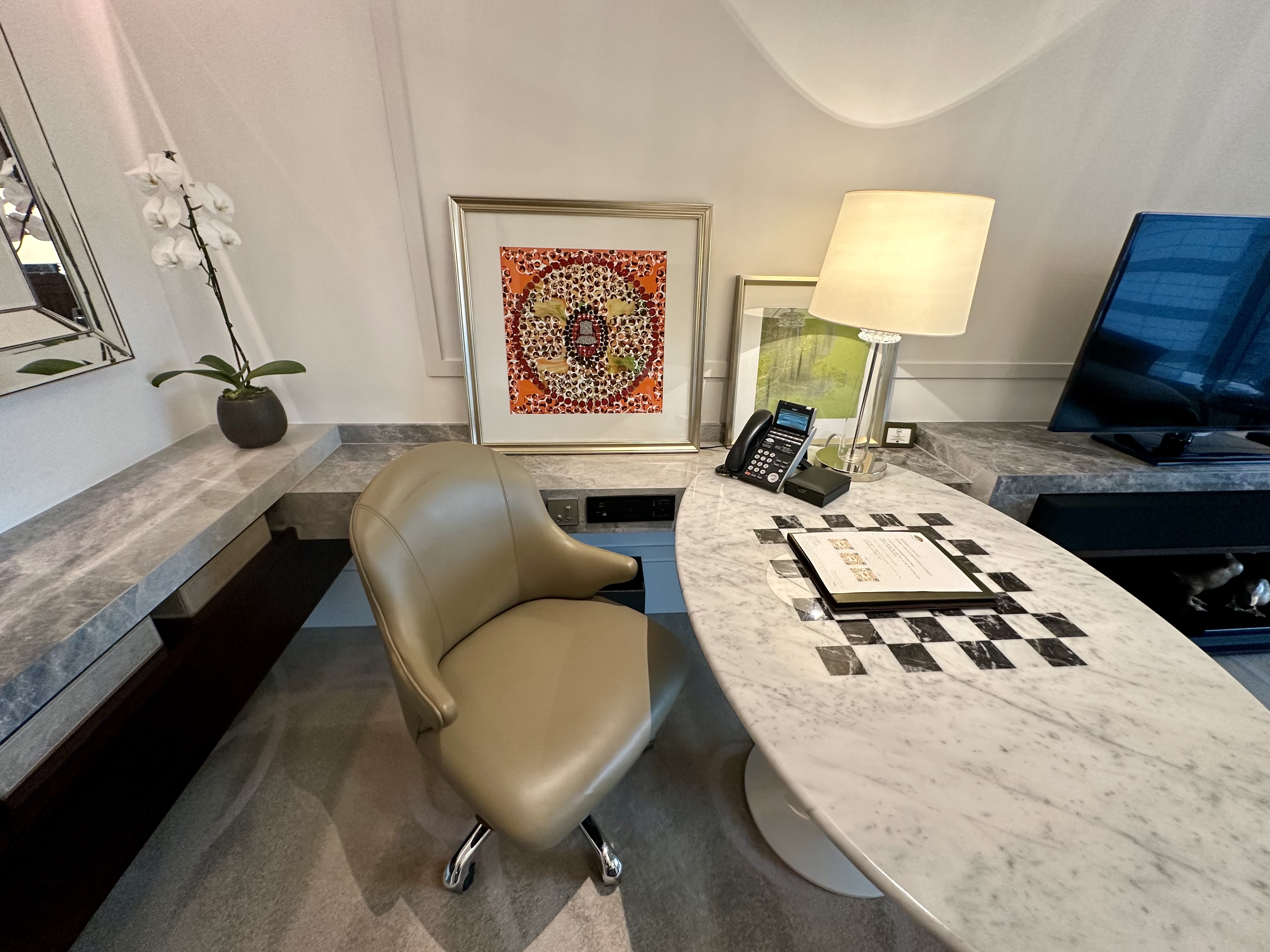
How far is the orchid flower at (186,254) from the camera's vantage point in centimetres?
120

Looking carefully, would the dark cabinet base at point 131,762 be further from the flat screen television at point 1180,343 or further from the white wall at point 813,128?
the flat screen television at point 1180,343

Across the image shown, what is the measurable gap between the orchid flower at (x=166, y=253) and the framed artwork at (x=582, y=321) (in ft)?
2.10

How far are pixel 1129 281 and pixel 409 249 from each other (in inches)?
80.7

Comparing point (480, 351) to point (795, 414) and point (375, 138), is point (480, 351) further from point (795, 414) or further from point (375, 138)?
point (795, 414)

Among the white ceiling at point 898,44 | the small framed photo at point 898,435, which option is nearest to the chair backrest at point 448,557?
the small framed photo at point 898,435

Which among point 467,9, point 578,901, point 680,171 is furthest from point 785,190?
point 578,901

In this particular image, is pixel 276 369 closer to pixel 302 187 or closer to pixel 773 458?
pixel 302 187

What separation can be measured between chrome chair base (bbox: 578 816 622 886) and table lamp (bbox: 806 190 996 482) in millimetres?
1376

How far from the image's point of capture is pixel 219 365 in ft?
4.42

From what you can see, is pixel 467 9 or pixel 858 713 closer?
pixel 858 713

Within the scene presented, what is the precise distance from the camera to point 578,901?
1.18m

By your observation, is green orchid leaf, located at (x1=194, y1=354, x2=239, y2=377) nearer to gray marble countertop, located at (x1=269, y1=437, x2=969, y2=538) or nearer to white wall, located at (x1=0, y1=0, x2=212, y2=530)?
white wall, located at (x1=0, y1=0, x2=212, y2=530)

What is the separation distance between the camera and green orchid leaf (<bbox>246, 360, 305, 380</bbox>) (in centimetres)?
141

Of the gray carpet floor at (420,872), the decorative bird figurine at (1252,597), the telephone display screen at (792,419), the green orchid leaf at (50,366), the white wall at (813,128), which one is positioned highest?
the white wall at (813,128)
